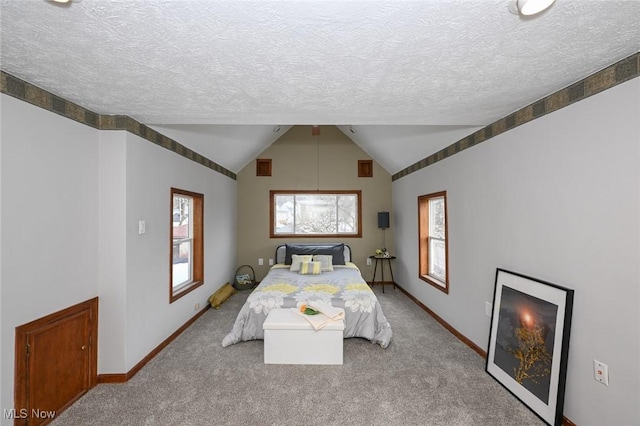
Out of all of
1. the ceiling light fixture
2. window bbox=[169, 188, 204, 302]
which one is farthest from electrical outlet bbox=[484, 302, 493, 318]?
window bbox=[169, 188, 204, 302]

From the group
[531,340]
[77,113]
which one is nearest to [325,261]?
[531,340]

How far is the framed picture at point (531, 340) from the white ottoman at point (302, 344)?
4.57ft

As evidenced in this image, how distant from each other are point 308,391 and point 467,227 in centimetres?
234

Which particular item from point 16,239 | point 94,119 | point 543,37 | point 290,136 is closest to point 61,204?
point 16,239

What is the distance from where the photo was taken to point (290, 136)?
6.00 m

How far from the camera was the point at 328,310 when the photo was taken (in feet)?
10.0

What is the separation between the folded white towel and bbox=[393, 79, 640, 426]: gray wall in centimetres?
143

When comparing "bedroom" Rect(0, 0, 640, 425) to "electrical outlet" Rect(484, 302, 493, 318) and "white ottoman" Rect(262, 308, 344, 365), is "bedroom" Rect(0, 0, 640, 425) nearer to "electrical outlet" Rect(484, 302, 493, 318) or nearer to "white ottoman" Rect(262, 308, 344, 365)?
"electrical outlet" Rect(484, 302, 493, 318)

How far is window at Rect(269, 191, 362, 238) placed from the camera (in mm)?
6008

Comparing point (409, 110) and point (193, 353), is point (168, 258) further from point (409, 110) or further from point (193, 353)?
point (409, 110)

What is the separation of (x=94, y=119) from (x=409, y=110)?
2654 mm

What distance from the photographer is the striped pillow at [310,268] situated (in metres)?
4.65

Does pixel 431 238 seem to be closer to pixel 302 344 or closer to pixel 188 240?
pixel 302 344

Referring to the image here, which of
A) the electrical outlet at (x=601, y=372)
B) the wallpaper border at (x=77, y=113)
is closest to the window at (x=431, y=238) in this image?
the electrical outlet at (x=601, y=372)
